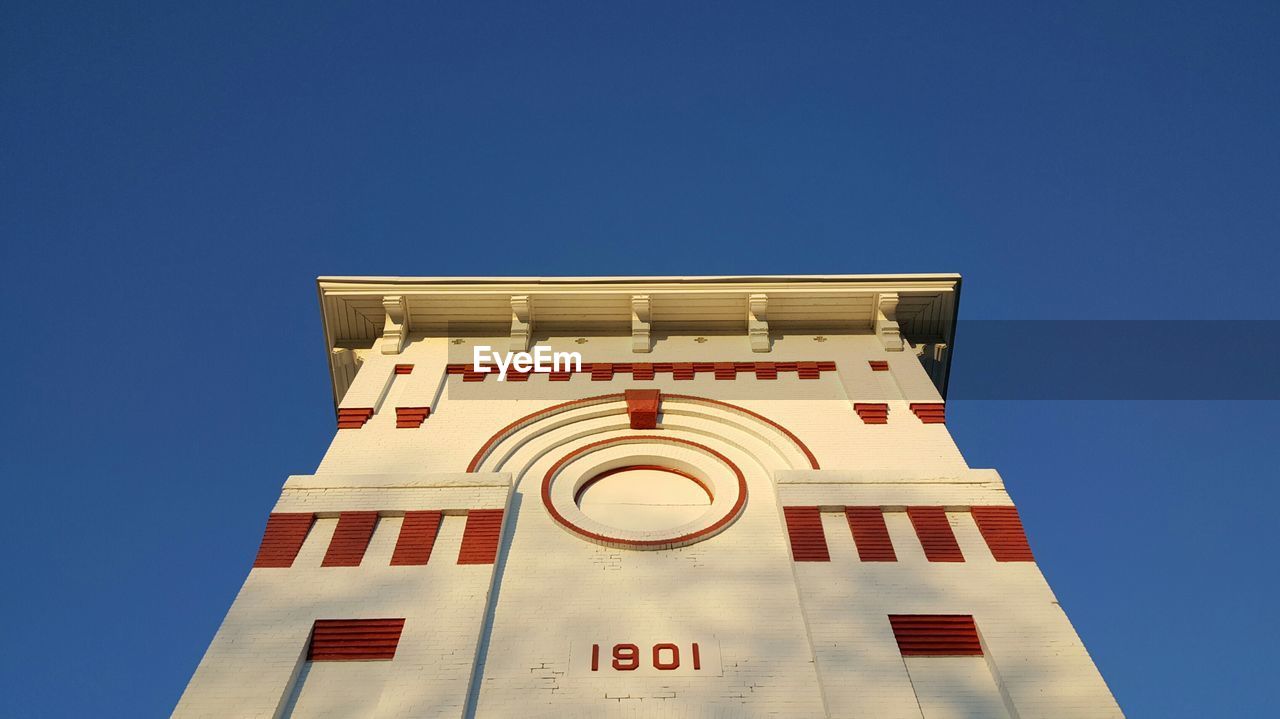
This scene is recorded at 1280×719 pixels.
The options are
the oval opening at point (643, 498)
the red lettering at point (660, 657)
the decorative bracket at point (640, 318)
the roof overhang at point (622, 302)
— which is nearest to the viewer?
the red lettering at point (660, 657)

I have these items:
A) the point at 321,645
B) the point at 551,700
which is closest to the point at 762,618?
the point at 551,700

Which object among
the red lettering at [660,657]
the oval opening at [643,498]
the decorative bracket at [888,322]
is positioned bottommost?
the red lettering at [660,657]

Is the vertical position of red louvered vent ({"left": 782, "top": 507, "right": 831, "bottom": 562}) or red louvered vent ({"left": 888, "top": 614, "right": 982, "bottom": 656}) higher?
red louvered vent ({"left": 782, "top": 507, "right": 831, "bottom": 562})

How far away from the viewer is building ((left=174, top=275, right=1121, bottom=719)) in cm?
942

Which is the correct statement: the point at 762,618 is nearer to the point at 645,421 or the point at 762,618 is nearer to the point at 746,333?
the point at 645,421

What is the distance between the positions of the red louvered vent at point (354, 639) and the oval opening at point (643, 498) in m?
3.46

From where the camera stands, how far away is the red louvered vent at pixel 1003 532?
11109 mm

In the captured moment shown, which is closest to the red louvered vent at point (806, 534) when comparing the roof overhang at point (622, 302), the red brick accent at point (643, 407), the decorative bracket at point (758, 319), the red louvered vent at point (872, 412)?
the red louvered vent at point (872, 412)

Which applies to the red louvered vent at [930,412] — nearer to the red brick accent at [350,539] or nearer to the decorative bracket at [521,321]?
the decorative bracket at [521,321]

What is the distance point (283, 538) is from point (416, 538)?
1.68m

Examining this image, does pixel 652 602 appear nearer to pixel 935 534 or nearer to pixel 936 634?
pixel 936 634

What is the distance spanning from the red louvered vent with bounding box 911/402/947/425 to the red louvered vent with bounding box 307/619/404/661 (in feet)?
28.2
